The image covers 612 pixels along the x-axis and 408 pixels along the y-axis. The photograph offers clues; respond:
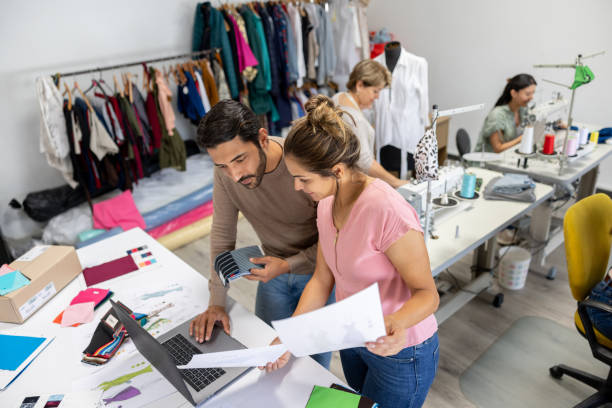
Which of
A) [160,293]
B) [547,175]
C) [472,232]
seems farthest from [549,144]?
[160,293]

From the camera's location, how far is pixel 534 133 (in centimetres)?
309

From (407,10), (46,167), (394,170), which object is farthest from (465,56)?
(46,167)

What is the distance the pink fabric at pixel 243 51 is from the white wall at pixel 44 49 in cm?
70

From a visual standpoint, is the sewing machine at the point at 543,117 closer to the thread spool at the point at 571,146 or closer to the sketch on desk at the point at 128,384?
the thread spool at the point at 571,146

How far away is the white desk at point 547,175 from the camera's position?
109 inches

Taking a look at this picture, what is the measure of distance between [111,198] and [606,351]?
3.73 meters

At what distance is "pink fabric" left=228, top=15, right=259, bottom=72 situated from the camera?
414 centimetres

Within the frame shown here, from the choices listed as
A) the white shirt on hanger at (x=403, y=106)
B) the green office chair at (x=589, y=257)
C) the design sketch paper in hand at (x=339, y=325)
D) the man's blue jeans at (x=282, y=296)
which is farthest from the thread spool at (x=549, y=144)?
the design sketch paper in hand at (x=339, y=325)

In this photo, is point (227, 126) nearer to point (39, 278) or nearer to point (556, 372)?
point (39, 278)

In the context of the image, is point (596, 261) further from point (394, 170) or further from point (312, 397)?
point (394, 170)

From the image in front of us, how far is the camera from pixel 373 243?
1.11 meters

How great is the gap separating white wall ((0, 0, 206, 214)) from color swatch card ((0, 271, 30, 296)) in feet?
7.37

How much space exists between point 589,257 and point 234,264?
155 centimetres

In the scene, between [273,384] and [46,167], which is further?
[46,167]
